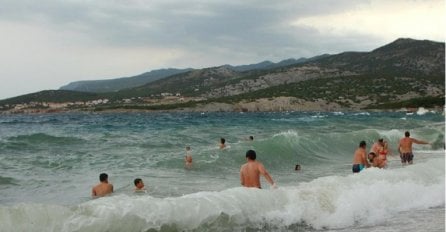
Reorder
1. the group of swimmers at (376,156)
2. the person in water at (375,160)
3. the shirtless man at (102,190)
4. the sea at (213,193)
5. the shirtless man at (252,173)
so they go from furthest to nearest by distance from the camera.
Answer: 1. the person in water at (375,160)
2. the group of swimmers at (376,156)
3. the shirtless man at (102,190)
4. the shirtless man at (252,173)
5. the sea at (213,193)

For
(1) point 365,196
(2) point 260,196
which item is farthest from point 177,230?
(1) point 365,196

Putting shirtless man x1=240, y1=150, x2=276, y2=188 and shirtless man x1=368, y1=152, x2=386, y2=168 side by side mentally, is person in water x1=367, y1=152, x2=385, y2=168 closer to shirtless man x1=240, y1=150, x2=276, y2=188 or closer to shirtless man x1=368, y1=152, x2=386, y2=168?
shirtless man x1=368, y1=152, x2=386, y2=168

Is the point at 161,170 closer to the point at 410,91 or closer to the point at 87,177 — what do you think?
the point at 87,177

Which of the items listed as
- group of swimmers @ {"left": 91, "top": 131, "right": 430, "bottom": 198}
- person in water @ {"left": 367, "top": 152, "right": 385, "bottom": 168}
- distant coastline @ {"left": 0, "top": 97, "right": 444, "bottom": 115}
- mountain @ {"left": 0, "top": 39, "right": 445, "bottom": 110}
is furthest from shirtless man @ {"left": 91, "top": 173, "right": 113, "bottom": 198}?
distant coastline @ {"left": 0, "top": 97, "right": 444, "bottom": 115}

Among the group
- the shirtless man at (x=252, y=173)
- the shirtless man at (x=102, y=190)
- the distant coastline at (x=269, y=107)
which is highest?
the shirtless man at (x=252, y=173)

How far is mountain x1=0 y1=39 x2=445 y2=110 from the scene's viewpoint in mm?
132375

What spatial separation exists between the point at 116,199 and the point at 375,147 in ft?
43.9

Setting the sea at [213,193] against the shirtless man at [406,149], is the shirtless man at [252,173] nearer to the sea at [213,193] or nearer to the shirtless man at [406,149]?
the sea at [213,193]

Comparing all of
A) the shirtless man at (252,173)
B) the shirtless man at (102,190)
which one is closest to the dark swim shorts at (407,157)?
the shirtless man at (252,173)

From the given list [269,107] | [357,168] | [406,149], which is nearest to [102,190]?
[357,168]

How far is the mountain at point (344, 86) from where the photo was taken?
132375 millimetres

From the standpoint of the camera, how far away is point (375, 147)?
21.5 m

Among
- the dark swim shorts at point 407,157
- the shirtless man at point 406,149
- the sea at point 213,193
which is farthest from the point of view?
the dark swim shorts at point 407,157

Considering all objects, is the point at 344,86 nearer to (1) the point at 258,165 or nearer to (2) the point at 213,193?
(1) the point at 258,165
